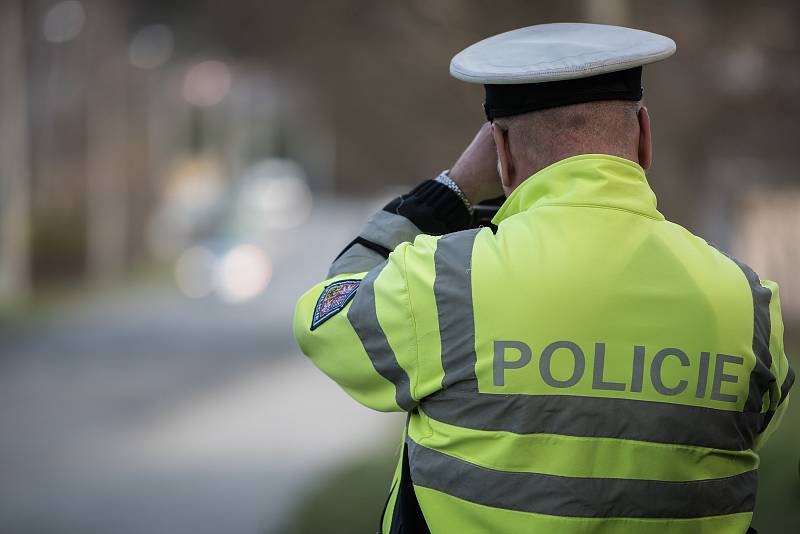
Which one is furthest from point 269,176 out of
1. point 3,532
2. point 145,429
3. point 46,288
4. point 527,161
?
point 527,161

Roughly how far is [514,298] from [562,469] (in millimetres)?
287

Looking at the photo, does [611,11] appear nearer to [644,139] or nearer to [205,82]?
[644,139]

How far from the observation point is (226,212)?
2420 centimetres

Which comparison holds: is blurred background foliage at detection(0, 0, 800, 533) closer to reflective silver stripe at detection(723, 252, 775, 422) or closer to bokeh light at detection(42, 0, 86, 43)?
bokeh light at detection(42, 0, 86, 43)

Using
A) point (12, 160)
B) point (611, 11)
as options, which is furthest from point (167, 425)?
point (12, 160)

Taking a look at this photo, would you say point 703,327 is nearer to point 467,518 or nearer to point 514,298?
point 514,298

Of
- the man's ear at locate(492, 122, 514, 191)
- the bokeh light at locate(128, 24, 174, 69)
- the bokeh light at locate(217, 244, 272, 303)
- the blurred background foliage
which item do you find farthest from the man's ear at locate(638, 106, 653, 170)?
the bokeh light at locate(128, 24, 174, 69)

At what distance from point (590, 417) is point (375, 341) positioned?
379 millimetres

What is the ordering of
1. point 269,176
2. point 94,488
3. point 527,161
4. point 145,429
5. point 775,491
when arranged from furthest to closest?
1. point 269,176
2. point 145,429
3. point 94,488
4. point 775,491
5. point 527,161

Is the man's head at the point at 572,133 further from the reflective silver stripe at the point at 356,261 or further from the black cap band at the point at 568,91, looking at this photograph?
the reflective silver stripe at the point at 356,261

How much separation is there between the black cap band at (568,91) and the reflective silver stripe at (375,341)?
0.38 meters

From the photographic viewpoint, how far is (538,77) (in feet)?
5.76

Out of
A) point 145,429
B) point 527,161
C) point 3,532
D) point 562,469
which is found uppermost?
point 527,161

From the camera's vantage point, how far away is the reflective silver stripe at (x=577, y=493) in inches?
68.3
